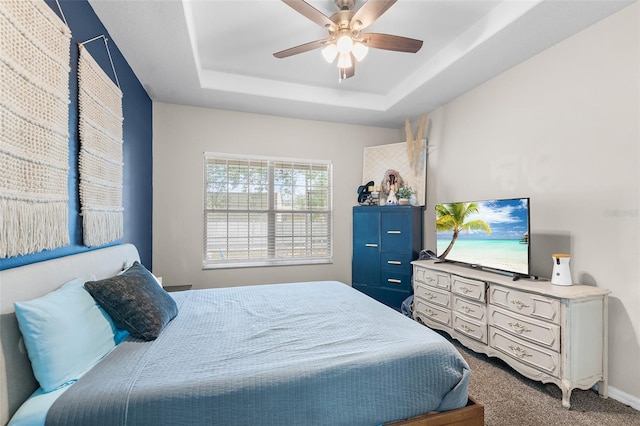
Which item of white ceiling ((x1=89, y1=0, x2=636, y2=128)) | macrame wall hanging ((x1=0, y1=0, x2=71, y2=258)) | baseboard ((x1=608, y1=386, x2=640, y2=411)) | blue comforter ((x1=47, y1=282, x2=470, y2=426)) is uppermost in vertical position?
white ceiling ((x1=89, y1=0, x2=636, y2=128))

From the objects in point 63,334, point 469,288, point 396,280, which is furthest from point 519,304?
point 63,334

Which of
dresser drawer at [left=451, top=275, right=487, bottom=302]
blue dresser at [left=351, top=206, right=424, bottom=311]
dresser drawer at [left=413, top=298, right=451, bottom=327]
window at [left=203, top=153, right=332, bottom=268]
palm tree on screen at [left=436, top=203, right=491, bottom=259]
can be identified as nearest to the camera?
dresser drawer at [left=451, top=275, right=487, bottom=302]

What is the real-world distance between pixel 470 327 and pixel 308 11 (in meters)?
2.83

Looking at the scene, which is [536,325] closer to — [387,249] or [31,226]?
[387,249]

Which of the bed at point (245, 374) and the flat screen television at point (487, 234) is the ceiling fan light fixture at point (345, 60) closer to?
the flat screen television at point (487, 234)

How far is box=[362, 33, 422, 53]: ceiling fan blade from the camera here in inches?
84.2

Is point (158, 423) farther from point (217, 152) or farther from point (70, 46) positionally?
point (217, 152)

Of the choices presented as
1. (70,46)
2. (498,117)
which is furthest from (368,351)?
(498,117)

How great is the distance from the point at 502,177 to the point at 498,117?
62 cm

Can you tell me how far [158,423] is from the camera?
1082 millimetres

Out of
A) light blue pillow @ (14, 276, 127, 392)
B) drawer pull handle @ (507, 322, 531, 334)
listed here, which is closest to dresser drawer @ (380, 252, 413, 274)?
drawer pull handle @ (507, 322, 531, 334)

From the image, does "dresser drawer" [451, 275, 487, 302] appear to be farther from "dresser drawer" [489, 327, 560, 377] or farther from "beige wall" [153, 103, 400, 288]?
"beige wall" [153, 103, 400, 288]

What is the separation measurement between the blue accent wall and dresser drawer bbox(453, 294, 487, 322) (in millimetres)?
3023

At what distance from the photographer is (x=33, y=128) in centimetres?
132
